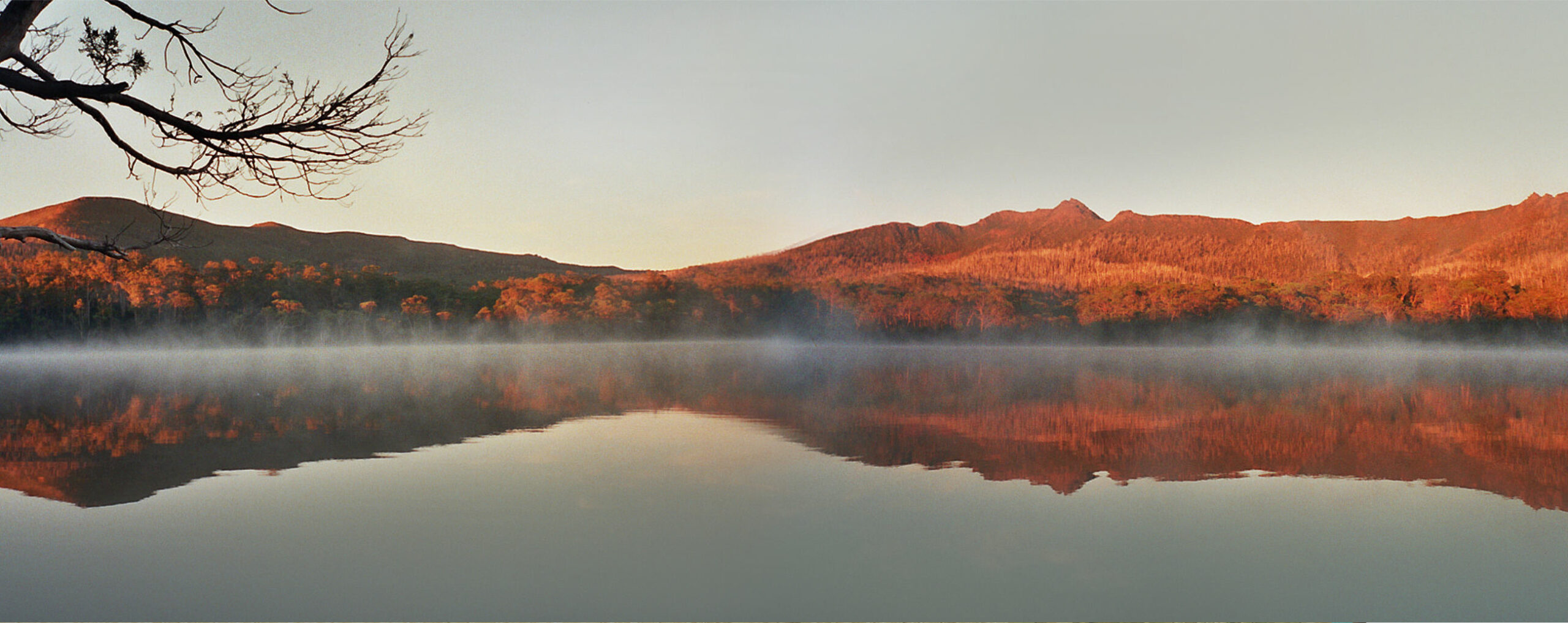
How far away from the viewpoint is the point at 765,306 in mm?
98062

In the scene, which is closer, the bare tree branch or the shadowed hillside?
the bare tree branch

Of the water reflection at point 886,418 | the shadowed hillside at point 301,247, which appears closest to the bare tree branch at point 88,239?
the water reflection at point 886,418

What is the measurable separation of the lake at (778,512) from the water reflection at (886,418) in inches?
4.7

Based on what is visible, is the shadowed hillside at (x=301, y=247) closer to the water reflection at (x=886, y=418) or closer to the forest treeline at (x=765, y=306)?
the forest treeline at (x=765, y=306)

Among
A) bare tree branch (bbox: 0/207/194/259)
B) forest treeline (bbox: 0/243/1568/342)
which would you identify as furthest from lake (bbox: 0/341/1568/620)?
forest treeline (bbox: 0/243/1568/342)

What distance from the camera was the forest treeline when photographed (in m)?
81.2

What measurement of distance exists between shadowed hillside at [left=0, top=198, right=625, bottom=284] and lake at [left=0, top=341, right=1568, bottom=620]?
136 meters

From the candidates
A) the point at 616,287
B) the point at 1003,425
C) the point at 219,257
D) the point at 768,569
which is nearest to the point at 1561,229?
the point at 616,287

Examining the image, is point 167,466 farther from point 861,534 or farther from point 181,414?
point 861,534

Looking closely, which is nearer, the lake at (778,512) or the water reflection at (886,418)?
the lake at (778,512)

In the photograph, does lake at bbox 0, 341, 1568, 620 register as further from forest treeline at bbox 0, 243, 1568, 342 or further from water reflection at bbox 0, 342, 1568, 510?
forest treeline at bbox 0, 243, 1568, 342

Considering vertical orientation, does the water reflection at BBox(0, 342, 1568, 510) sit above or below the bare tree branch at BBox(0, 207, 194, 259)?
below

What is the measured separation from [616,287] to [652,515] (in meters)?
98.0

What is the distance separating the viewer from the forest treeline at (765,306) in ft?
266
